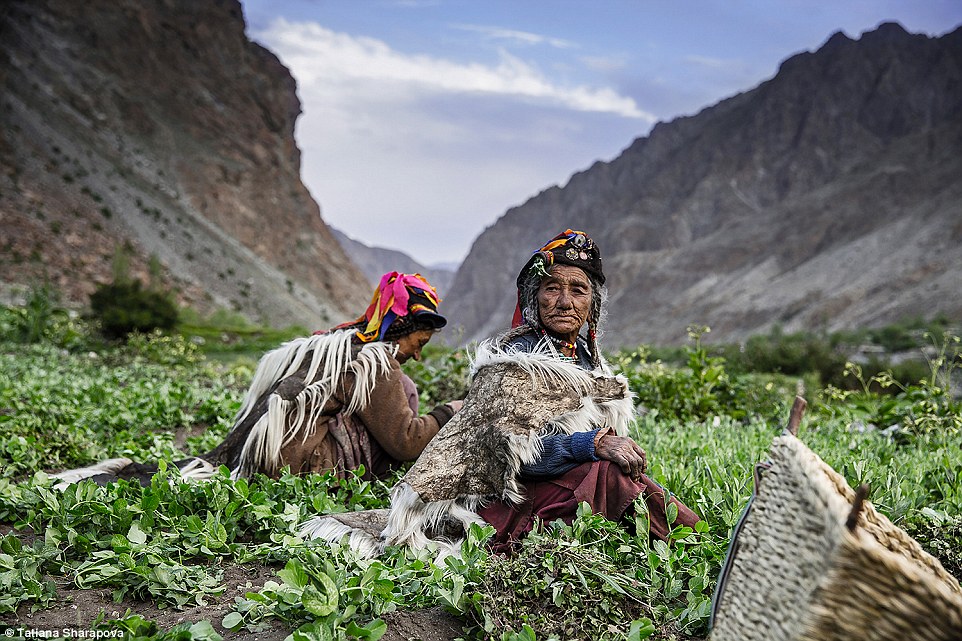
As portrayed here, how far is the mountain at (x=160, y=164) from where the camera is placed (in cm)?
3731

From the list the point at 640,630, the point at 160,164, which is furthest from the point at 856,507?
the point at 160,164

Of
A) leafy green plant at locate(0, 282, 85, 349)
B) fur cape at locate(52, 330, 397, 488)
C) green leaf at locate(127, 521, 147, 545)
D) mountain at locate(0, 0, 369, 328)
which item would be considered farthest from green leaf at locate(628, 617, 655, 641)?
mountain at locate(0, 0, 369, 328)

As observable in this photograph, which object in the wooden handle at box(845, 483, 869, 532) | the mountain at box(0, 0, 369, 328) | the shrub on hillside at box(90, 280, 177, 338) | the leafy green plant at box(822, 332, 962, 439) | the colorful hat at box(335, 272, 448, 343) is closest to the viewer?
the wooden handle at box(845, 483, 869, 532)

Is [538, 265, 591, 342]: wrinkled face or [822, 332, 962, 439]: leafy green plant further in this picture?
[822, 332, 962, 439]: leafy green plant

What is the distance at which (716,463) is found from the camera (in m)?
3.11

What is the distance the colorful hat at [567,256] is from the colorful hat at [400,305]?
817mm

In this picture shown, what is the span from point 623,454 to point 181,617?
4.67 ft

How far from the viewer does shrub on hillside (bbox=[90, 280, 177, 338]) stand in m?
13.4

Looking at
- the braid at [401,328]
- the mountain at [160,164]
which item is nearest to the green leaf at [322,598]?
the braid at [401,328]

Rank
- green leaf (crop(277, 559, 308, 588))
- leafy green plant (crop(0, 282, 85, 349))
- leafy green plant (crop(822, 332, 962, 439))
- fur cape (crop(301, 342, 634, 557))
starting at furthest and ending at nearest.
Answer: leafy green plant (crop(0, 282, 85, 349)), leafy green plant (crop(822, 332, 962, 439)), fur cape (crop(301, 342, 634, 557)), green leaf (crop(277, 559, 308, 588))

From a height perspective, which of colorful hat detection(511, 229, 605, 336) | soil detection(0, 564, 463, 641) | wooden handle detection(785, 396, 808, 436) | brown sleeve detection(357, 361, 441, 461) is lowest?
soil detection(0, 564, 463, 641)

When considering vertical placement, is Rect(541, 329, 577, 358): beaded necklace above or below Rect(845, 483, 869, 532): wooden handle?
above

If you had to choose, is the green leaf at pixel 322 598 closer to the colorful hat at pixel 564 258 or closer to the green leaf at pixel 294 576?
the green leaf at pixel 294 576

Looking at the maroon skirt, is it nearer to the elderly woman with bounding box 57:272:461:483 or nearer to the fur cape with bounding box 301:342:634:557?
the fur cape with bounding box 301:342:634:557
